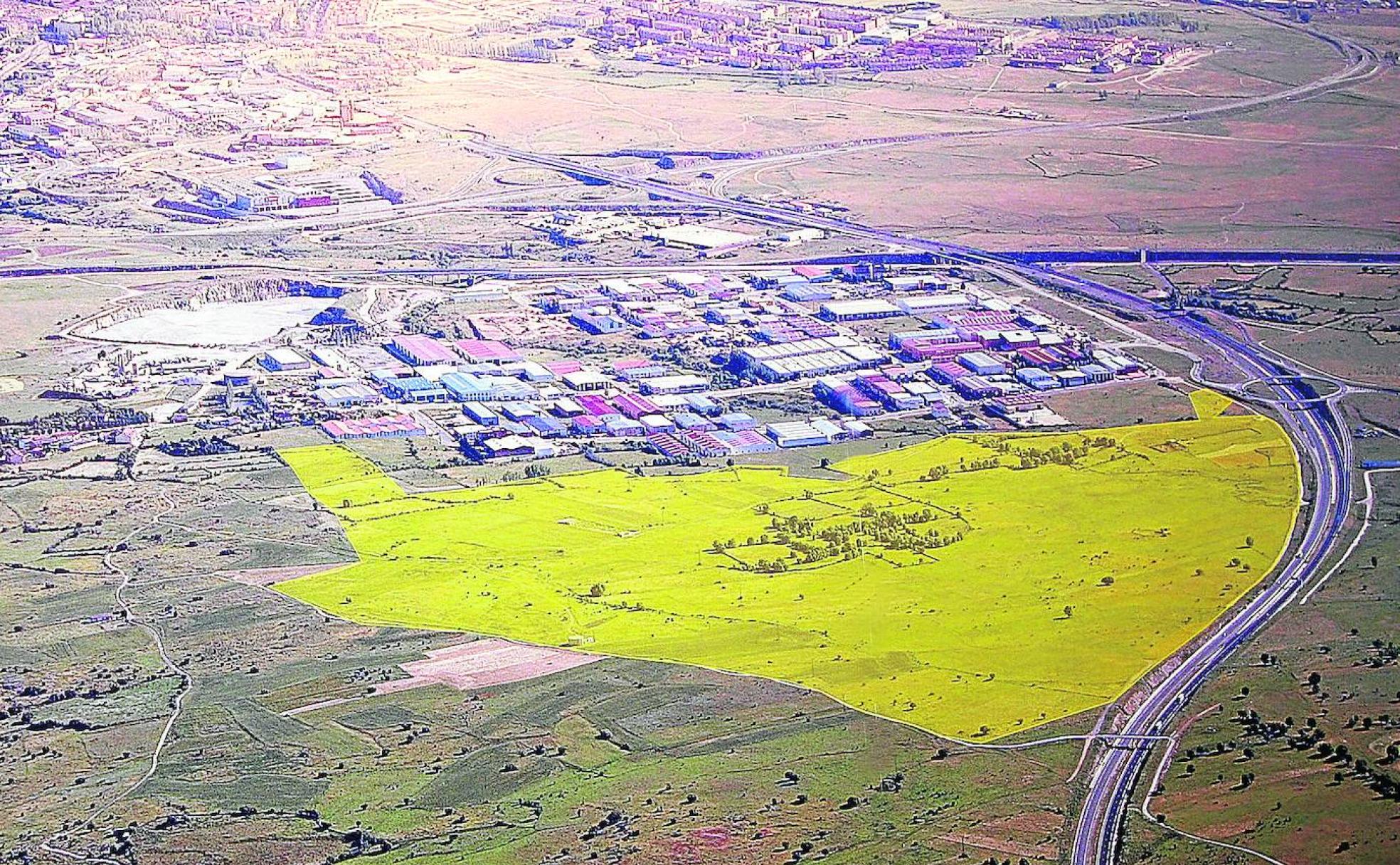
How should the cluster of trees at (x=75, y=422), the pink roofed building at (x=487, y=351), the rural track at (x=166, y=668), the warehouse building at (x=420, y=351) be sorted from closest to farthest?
the rural track at (x=166, y=668)
the cluster of trees at (x=75, y=422)
the warehouse building at (x=420, y=351)
the pink roofed building at (x=487, y=351)

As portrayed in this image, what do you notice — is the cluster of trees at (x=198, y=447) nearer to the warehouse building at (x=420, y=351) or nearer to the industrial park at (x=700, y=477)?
the industrial park at (x=700, y=477)

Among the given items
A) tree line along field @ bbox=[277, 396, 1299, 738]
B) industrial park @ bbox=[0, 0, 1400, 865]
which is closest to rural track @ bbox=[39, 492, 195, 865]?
industrial park @ bbox=[0, 0, 1400, 865]

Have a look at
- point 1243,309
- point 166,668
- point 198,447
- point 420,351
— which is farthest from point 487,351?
point 166,668

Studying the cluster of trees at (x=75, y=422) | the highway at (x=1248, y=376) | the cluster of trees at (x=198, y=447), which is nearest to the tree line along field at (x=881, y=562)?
the highway at (x=1248, y=376)

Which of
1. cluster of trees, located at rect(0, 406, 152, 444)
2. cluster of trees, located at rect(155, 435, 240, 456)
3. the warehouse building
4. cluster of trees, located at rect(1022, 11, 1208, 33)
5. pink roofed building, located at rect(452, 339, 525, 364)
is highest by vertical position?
cluster of trees, located at rect(1022, 11, 1208, 33)

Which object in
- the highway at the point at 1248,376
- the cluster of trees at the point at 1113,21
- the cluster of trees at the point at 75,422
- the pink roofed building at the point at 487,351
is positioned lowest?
the cluster of trees at the point at 75,422

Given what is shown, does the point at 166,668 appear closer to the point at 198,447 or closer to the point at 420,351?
the point at 198,447

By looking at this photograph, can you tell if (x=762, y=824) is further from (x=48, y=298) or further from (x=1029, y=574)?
(x=48, y=298)

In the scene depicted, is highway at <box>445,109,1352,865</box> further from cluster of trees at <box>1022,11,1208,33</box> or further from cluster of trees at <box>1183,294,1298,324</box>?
cluster of trees at <box>1022,11,1208,33</box>
